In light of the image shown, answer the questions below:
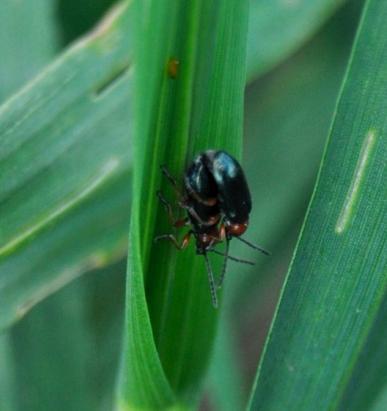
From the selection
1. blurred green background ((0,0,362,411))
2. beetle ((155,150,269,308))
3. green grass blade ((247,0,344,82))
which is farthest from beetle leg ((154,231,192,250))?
green grass blade ((247,0,344,82))

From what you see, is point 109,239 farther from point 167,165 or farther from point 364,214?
point 364,214

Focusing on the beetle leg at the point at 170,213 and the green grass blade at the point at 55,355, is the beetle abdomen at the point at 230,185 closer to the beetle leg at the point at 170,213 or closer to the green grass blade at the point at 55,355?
the beetle leg at the point at 170,213

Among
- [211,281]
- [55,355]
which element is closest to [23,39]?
[55,355]

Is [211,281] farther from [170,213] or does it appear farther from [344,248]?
[344,248]

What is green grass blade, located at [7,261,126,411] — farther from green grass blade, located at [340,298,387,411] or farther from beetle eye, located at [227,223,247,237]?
green grass blade, located at [340,298,387,411]

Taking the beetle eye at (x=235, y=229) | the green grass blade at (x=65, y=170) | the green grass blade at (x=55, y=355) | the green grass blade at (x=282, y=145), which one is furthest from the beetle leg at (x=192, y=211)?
the green grass blade at (x=282, y=145)

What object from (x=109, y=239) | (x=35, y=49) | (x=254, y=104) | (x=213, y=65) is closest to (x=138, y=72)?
(x=213, y=65)

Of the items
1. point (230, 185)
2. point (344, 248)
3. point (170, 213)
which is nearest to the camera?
point (344, 248)

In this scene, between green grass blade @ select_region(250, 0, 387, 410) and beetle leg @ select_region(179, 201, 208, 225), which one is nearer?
green grass blade @ select_region(250, 0, 387, 410)
